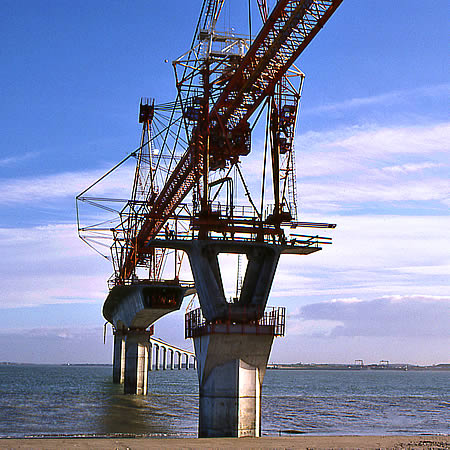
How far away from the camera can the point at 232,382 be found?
3247 cm

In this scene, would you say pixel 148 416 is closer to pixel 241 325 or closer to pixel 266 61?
pixel 241 325

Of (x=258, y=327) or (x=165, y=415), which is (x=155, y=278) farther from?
(x=258, y=327)

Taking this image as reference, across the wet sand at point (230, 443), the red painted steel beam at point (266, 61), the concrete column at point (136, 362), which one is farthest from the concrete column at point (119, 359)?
the wet sand at point (230, 443)

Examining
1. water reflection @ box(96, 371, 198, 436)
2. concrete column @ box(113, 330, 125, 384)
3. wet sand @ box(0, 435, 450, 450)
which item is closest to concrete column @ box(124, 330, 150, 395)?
Answer: water reflection @ box(96, 371, 198, 436)

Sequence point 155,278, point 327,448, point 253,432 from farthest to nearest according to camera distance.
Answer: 1. point 155,278
2. point 253,432
3. point 327,448

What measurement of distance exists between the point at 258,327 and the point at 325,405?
41.6 m

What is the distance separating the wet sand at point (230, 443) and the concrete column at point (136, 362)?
45738mm

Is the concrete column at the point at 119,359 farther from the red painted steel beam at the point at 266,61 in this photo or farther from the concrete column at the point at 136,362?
the red painted steel beam at the point at 266,61

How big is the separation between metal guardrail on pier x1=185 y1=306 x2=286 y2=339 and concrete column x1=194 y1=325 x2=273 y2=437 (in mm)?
226

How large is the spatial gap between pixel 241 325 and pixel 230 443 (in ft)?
21.8

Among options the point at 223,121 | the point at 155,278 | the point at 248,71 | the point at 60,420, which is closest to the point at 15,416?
the point at 60,420

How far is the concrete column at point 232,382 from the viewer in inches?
1252

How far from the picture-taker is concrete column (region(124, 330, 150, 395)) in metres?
73.6

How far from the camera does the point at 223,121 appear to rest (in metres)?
38.5
